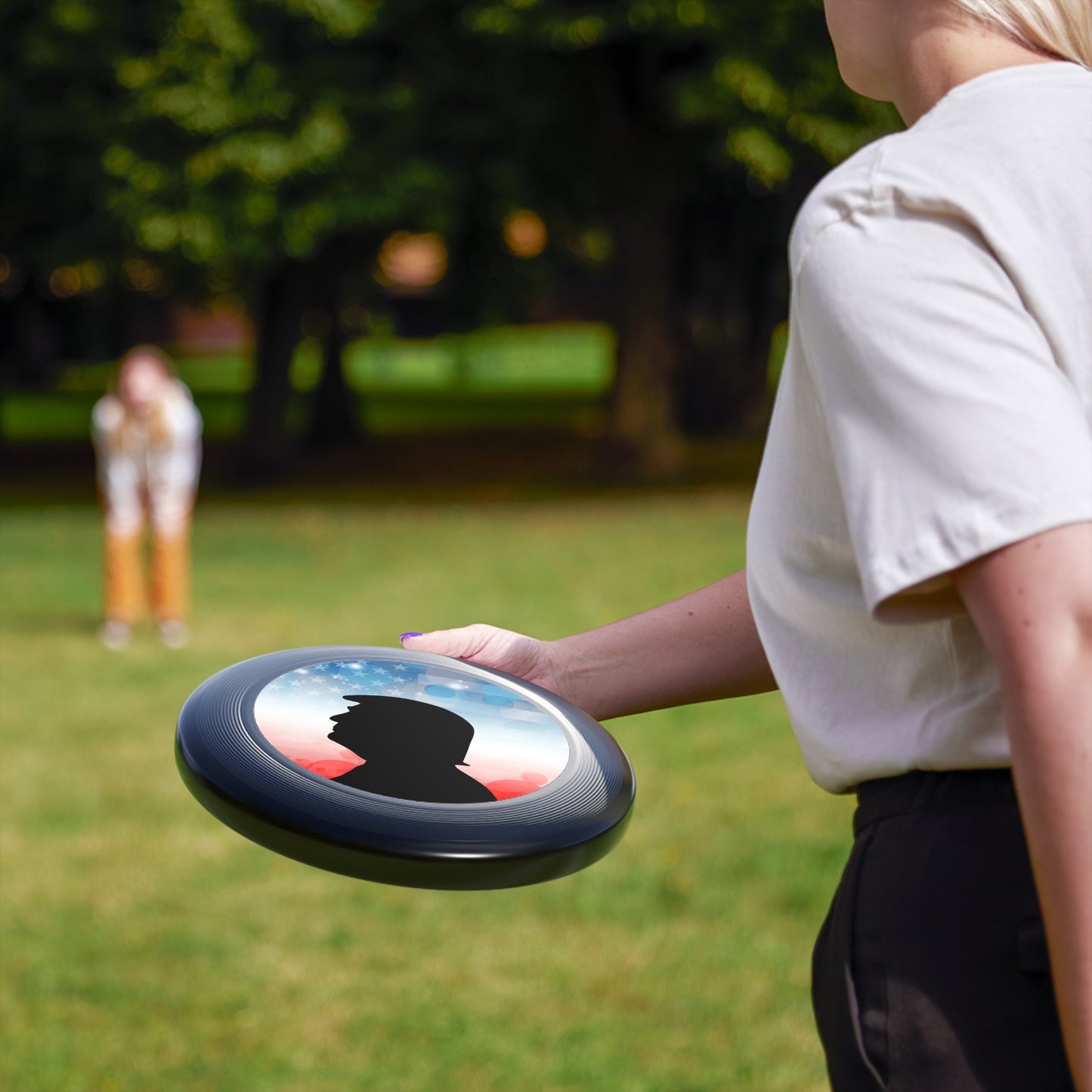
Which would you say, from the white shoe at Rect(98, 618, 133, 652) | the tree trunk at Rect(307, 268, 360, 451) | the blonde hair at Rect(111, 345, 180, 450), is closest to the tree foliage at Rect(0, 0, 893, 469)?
the tree trunk at Rect(307, 268, 360, 451)

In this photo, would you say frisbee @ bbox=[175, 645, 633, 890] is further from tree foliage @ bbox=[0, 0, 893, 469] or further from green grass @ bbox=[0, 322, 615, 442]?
green grass @ bbox=[0, 322, 615, 442]

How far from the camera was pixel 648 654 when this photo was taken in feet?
5.56

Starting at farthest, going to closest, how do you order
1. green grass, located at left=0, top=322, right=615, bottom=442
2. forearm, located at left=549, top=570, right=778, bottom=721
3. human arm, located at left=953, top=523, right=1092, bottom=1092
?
green grass, located at left=0, top=322, right=615, bottom=442 → forearm, located at left=549, top=570, right=778, bottom=721 → human arm, located at left=953, top=523, right=1092, bottom=1092

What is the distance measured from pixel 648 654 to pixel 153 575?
29.0 feet

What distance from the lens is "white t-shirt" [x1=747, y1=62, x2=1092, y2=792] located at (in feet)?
3.40

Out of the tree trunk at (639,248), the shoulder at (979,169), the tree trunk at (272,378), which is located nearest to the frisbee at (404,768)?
the shoulder at (979,169)

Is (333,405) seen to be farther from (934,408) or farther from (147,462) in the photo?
(934,408)

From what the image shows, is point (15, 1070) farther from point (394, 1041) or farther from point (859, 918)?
point (859, 918)

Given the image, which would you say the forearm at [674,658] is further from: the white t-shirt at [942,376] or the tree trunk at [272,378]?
the tree trunk at [272,378]

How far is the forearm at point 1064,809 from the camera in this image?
1.03 m

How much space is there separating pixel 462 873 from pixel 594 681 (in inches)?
18.7

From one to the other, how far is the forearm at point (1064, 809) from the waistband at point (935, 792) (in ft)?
0.43

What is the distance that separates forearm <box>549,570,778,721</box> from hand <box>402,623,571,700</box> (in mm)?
15

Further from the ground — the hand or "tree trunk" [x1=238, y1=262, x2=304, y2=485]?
the hand
